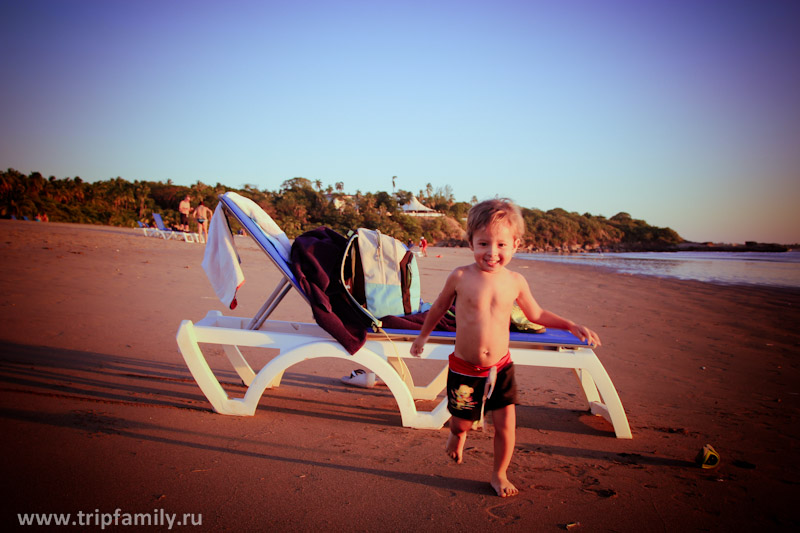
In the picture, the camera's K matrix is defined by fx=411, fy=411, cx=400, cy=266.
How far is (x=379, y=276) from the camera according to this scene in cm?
339

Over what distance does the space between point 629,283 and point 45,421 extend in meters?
13.6

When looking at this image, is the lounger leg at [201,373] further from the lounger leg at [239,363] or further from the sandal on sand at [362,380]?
the sandal on sand at [362,380]

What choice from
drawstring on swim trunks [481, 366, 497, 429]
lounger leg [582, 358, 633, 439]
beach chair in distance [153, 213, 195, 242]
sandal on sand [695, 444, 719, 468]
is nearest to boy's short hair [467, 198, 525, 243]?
drawstring on swim trunks [481, 366, 497, 429]

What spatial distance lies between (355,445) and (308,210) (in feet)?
148

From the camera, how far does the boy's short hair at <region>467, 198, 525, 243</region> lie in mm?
2203

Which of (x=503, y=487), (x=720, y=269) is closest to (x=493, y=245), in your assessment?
(x=503, y=487)

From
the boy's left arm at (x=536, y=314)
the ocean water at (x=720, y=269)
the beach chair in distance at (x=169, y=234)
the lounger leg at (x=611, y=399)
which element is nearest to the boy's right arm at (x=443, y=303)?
the boy's left arm at (x=536, y=314)

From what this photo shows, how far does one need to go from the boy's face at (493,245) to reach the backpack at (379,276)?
121cm

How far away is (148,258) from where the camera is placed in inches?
413

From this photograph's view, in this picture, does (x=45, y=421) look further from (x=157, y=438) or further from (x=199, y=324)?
(x=199, y=324)

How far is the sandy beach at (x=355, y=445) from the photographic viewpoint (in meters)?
2.00

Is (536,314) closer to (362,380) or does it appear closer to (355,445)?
(355,445)

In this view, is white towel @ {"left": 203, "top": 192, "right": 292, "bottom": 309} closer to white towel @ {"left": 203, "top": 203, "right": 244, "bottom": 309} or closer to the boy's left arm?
white towel @ {"left": 203, "top": 203, "right": 244, "bottom": 309}

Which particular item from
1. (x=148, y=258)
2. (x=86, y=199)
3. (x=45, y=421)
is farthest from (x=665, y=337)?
(x=86, y=199)
